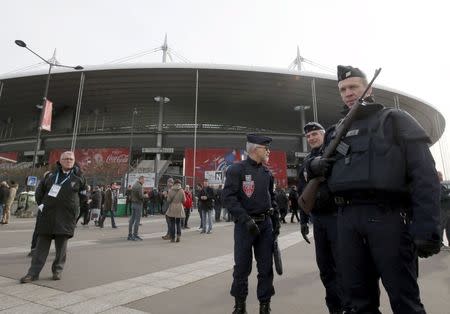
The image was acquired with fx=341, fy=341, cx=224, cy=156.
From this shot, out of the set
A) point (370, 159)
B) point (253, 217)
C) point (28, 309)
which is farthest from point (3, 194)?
point (370, 159)

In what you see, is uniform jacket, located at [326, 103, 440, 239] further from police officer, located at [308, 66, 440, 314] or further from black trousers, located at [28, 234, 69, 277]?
black trousers, located at [28, 234, 69, 277]

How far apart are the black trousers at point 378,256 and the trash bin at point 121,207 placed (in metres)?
20.0

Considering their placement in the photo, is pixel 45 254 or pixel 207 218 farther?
pixel 207 218

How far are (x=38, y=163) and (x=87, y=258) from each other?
40.6 metres

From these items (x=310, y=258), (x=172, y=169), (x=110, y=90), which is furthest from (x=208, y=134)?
(x=310, y=258)

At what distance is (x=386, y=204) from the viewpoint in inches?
82.5

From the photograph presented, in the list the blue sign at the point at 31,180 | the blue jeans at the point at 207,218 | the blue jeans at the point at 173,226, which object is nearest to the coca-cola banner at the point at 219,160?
the blue sign at the point at 31,180

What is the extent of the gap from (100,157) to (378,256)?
3759 cm

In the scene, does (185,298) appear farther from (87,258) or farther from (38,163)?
(38,163)

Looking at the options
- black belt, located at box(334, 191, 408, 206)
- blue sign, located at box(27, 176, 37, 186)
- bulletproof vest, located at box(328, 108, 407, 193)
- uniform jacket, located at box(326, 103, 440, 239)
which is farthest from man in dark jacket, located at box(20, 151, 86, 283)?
blue sign, located at box(27, 176, 37, 186)

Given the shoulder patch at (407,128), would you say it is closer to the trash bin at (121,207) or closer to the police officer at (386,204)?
the police officer at (386,204)

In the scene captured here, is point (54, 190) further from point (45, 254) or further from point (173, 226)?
point (173, 226)

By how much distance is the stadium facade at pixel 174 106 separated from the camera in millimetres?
36219

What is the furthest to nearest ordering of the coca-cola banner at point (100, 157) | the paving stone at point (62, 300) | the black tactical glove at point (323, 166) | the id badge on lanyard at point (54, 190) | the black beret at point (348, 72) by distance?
the coca-cola banner at point (100, 157)
the id badge on lanyard at point (54, 190)
the paving stone at point (62, 300)
the black beret at point (348, 72)
the black tactical glove at point (323, 166)
